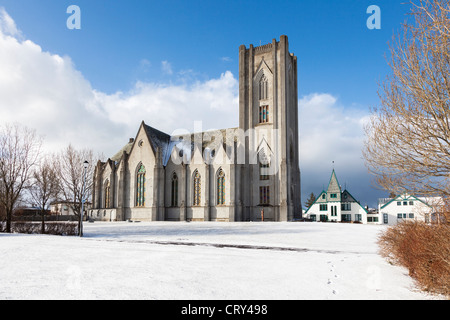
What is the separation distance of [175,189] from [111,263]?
39.3 m

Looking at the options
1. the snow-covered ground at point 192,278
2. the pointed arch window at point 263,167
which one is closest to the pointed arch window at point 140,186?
the pointed arch window at point 263,167

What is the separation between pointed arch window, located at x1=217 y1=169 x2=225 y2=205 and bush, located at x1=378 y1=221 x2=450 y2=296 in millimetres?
36832

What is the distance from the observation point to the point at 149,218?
156ft

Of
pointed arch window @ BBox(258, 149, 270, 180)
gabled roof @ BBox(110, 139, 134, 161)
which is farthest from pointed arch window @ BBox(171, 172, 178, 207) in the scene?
gabled roof @ BBox(110, 139, 134, 161)

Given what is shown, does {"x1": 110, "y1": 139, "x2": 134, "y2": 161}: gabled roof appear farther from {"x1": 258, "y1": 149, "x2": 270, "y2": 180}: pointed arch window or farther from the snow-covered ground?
the snow-covered ground

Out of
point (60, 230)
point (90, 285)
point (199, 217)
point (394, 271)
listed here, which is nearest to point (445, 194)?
point (394, 271)

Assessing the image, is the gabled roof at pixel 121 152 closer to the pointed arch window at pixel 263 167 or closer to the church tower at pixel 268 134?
the church tower at pixel 268 134

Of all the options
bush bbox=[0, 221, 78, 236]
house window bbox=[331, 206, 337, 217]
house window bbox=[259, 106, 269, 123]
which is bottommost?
house window bbox=[331, 206, 337, 217]

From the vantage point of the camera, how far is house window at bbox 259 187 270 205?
45.1m

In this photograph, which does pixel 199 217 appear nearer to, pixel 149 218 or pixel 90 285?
pixel 149 218

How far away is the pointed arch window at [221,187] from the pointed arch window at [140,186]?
42.3 feet

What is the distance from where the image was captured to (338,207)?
208ft
